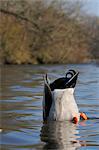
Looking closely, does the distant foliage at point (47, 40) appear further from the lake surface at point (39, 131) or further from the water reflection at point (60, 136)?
the water reflection at point (60, 136)

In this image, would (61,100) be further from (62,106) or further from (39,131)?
(39,131)

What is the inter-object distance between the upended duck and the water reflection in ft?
0.65

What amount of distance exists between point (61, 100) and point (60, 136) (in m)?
1.58

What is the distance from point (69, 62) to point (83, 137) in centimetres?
5573

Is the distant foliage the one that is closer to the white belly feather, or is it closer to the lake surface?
the lake surface

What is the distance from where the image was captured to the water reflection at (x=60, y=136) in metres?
8.12

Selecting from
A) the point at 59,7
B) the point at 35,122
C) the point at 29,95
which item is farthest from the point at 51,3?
the point at 35,122

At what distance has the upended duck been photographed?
10539mm

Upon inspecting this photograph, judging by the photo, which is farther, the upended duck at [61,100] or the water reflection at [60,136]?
the upended duck at [61,100]

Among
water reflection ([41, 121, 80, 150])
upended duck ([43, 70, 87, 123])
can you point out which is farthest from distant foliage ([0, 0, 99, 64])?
water reflection ([41, 121, 80, 150])

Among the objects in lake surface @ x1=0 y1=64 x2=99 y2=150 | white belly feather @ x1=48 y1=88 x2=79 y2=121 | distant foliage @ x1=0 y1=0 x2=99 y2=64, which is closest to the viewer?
lake surface @ x1=0 y1=64 x2=99 y2=150

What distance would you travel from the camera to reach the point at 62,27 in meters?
59.0

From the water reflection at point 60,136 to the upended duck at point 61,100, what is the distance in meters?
0.20

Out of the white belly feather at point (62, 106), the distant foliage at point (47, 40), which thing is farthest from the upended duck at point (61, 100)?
the distant foliage at point (47, 40)
